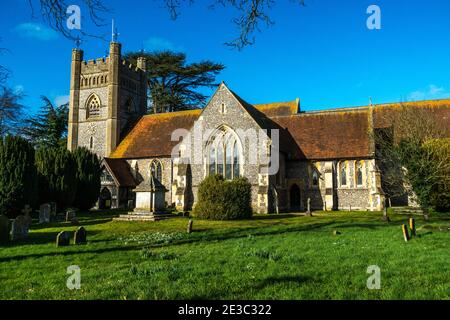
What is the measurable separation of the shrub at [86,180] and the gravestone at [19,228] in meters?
14.2

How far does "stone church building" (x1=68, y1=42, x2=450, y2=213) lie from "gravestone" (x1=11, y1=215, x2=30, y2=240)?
12.8m

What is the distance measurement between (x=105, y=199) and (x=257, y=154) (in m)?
14.4

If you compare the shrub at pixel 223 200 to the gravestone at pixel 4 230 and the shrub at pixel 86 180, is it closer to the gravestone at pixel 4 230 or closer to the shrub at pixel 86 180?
the gravestone at pixel 4 230

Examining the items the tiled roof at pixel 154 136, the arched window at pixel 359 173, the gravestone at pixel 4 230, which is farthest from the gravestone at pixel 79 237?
the arched window at pixel 359 173

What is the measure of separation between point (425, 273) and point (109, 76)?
115 ft

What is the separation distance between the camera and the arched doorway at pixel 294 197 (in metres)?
28.6

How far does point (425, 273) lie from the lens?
668 cm

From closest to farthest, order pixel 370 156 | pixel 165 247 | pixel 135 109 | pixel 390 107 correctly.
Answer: pixel 165 247 < pixel 370 156 < pixel 390 107 < pixel 135 109

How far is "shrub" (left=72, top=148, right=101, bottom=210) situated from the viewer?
27.0 metres

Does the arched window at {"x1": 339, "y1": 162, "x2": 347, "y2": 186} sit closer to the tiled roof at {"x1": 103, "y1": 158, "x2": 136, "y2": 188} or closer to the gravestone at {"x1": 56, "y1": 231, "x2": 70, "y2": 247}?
the tiled roof at {"x1": 103, "y1": 158, "x2": 136, "y2": 188}

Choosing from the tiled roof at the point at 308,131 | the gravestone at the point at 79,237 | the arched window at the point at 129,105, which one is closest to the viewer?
the gravestone at the point at 79,237
